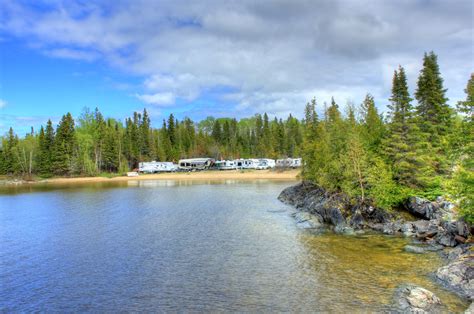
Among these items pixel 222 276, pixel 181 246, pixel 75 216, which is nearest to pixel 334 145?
pixel 181 246

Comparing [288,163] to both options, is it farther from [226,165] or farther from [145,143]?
[145,143]

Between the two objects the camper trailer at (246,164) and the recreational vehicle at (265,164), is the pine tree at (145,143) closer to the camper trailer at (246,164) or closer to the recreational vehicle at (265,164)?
the camper trailer at (246,164)

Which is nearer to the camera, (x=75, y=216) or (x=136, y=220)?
(x=136, y=220)

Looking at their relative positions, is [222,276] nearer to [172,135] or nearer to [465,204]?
[465,204]

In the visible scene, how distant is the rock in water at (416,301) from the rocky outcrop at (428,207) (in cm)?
1159

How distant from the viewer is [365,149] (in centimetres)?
3262

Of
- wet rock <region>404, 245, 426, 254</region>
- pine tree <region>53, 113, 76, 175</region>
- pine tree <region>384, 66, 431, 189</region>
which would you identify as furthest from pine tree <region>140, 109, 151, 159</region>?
wet rock <region>404, 245, 426, 254</region>

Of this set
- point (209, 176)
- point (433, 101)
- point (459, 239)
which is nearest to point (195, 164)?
point (209, 176)

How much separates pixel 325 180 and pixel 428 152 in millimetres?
9050

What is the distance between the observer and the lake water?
14039 mm

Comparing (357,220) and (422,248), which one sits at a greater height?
(357,220)

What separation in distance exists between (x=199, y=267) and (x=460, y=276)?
39.0ft

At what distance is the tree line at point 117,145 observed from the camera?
93.9 metres

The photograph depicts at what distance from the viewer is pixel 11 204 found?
46.7 m
